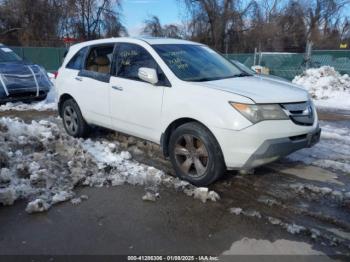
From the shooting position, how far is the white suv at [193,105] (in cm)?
417

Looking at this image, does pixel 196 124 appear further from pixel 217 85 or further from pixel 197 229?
pixel 197 229

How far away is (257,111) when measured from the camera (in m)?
4.12

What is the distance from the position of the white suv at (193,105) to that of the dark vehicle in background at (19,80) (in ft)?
14.8

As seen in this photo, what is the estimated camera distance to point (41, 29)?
125 ft

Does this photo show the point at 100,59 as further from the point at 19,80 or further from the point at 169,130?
the point at 19,80

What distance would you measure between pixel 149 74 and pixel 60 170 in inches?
69.0

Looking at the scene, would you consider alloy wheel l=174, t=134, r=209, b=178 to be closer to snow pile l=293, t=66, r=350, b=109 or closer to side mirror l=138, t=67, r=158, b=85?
side mirror l=138, t=67, r=158, b=85

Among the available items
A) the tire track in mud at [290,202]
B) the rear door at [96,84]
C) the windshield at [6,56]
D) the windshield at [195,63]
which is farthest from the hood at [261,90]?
the windshield at [6,56]

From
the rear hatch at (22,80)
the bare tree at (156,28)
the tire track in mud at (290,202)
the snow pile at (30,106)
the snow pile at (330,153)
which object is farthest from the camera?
the bare tree at (156,28)

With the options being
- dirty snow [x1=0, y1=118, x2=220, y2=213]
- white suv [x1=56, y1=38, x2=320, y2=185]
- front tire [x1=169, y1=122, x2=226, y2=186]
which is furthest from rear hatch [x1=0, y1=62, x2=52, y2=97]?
front tire [x1=169, y1=122, x2=226, y2=186]

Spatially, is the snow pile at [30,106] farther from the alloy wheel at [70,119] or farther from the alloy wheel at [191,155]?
the alloy wheel at [191,155]

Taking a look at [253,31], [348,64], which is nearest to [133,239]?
[348,64]

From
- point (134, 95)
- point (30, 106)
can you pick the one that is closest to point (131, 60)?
point (134, 95)

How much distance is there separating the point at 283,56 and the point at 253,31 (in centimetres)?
2591
